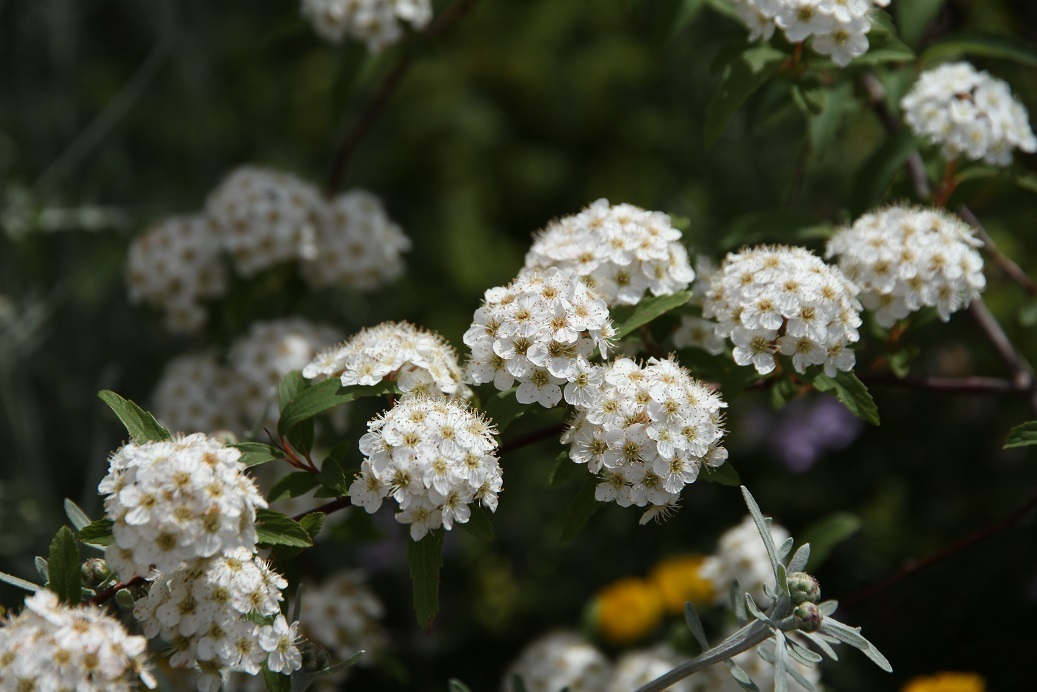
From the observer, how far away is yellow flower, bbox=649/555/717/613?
11.0 ft

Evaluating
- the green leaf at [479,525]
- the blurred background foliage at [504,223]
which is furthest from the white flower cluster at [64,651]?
the blurred background foliage at [504,223]

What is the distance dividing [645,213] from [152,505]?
116cm

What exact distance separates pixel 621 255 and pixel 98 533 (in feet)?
3.66

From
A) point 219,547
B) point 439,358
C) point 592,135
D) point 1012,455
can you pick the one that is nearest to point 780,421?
point 1012,455

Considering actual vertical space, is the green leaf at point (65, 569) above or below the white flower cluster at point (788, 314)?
below

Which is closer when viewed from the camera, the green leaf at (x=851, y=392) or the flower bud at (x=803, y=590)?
the flower bud at (x=803, y=590)

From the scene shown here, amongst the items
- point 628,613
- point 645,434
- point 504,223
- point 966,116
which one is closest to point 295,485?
point 645,434

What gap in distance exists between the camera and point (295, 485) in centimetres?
206

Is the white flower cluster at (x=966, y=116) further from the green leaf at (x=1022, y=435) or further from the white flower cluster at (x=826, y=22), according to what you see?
the green leaf at (x=1022, y=435)

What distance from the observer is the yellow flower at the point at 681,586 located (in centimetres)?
336

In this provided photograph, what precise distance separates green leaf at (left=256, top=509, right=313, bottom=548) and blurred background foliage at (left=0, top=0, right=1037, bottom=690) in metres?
0.77

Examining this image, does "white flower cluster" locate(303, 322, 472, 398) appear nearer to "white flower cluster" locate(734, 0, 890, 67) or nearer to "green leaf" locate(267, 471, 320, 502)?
"green leaf" locate(267, 471, 320, 502)

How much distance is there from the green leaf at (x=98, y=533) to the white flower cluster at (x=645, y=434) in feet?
2.75

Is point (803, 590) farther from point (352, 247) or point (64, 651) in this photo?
point (352, 247)
